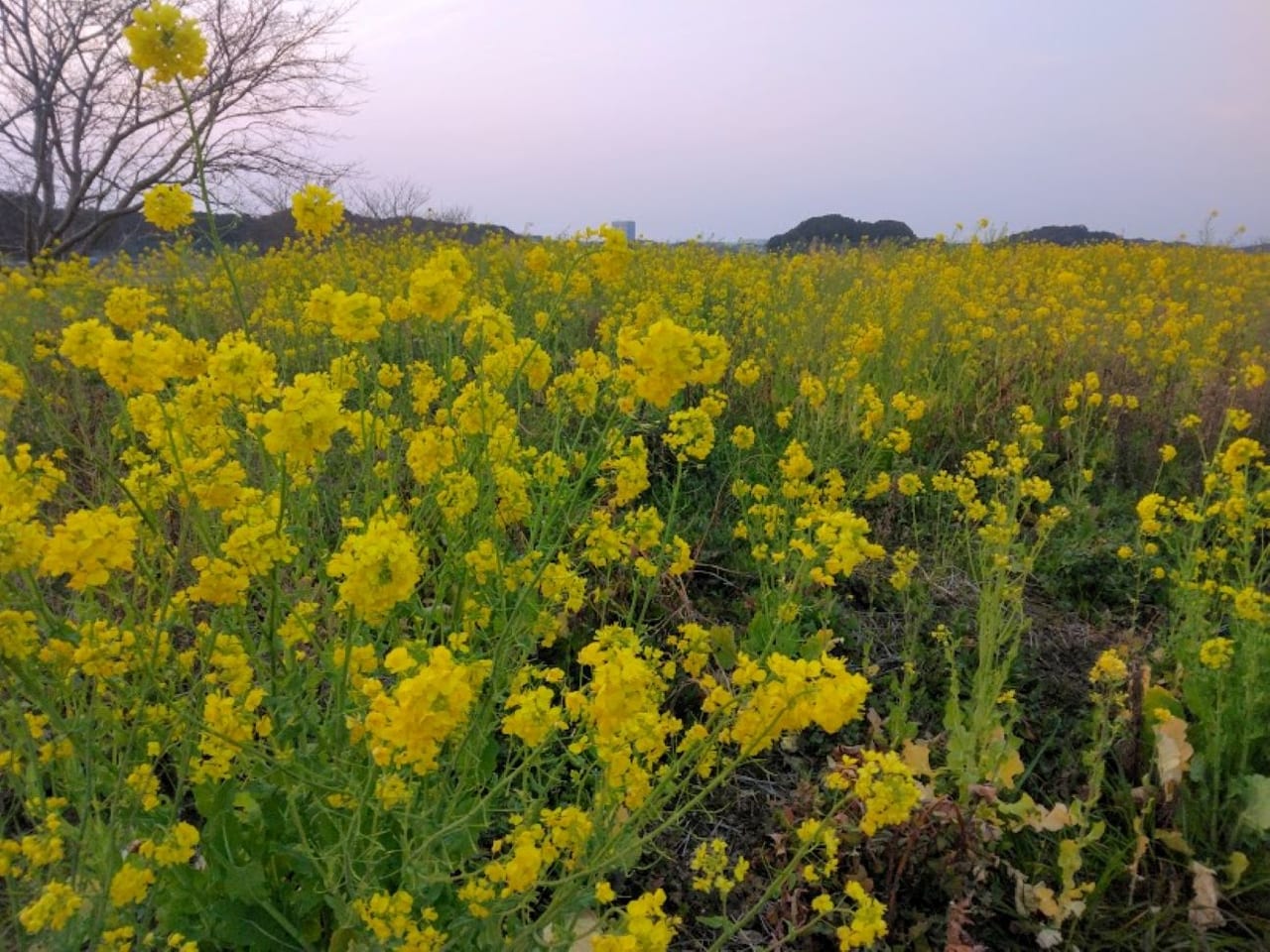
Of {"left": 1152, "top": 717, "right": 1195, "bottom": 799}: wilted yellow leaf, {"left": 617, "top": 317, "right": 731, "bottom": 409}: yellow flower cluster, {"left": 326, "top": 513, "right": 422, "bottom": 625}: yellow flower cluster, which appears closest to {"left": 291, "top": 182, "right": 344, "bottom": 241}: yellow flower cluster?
{"left": 617, "top": 317, "right": 731, "bottom": 409}: yellow flower cluster

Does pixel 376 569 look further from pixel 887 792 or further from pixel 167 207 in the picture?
pixel 167 207

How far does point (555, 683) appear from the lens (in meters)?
2.65

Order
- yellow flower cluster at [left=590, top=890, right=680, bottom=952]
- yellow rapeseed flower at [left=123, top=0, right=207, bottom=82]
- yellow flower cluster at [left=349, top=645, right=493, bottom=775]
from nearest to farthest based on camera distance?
yellow flower cluster at [left=349, top=645, right=493, bottom=775] < yellow flower cluster at [left=590, top=890, right=680, bottom=952] < yellow rapeseed flower at [left=123, top=0, right=207, bottom=82]

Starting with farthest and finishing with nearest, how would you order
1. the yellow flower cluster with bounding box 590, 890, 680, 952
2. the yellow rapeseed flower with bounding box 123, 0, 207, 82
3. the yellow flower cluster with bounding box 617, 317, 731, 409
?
the yellow rapeseed flower with bounding box 123, 0, 207, 82 < the yellow flower cluster with bounding box 617, 317, 731, 409 < the yellow flower cluster with bounding box 590, 890, 680, 952

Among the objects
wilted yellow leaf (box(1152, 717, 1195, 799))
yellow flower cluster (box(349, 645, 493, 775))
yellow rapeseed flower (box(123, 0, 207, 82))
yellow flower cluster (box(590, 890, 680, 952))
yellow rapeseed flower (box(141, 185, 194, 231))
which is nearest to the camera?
yellow flower cluster (box(349, 645, 493, 775))

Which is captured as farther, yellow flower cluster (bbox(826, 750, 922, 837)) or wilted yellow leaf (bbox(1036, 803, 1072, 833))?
wilted yellow leaf (bbox(1036, 803, 1072, 833))

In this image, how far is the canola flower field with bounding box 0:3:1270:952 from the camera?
1.50 meters

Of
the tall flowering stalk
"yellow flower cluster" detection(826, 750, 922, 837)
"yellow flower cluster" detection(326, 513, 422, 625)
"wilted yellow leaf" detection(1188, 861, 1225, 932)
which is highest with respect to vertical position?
the tall flowering stalk

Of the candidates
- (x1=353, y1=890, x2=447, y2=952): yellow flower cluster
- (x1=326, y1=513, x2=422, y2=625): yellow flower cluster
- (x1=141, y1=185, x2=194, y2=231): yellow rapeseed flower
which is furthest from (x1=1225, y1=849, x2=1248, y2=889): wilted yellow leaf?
(x1=141, y1=185, x2=194, y2=231): yellow rapeseed flower

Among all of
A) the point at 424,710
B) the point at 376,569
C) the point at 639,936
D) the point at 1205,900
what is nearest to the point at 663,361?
the point at 376,569

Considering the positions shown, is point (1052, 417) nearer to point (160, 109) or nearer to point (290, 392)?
point (290, 392)

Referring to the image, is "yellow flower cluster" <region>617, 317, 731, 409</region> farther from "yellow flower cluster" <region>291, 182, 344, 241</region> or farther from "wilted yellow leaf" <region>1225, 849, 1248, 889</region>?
"wilted yellow leaf" <region>1225, 849, 1248, 889</region>

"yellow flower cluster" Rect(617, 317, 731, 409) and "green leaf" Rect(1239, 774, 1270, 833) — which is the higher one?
"yellow flower cluster" Rect(617, 317, 731, 409)

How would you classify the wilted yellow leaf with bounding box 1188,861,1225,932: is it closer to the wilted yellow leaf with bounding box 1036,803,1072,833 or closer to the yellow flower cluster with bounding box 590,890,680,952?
the wilted yellow leaf with bounding box 1036,803,1072,833
